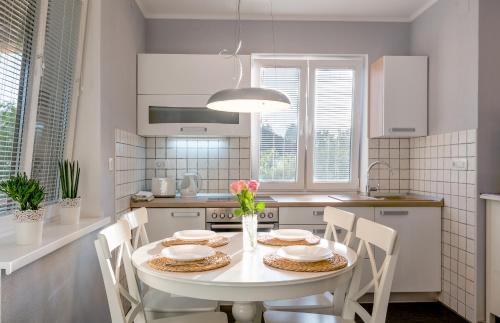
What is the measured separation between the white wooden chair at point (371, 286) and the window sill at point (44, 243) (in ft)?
3.34

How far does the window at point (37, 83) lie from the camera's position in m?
1.70

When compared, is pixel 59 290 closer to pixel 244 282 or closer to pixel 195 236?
pixel 195 236

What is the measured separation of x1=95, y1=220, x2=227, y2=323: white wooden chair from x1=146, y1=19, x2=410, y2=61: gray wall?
227cm

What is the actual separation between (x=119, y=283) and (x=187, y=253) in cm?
32

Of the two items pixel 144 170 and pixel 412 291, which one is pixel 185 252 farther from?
pixel 412 291

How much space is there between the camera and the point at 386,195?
360cm

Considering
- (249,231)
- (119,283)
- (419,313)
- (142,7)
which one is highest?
(142,7)

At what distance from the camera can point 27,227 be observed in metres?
1.58

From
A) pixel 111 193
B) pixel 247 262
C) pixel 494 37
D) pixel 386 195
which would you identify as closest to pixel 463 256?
pixel 386 195

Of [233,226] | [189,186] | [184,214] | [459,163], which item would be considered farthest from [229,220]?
[459,163]

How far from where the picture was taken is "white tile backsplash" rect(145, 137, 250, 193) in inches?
142

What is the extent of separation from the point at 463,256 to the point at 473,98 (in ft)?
3.83

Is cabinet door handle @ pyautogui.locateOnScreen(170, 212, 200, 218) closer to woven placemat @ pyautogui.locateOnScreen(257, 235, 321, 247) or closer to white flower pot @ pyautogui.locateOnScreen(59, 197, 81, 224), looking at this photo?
white flower pot @ pyautogui.locateOnScreen(59, 197, 81, 224)

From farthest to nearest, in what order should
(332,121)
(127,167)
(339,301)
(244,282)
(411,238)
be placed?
(332,121), (411,238), (127,167), (339,301), (244,282)
